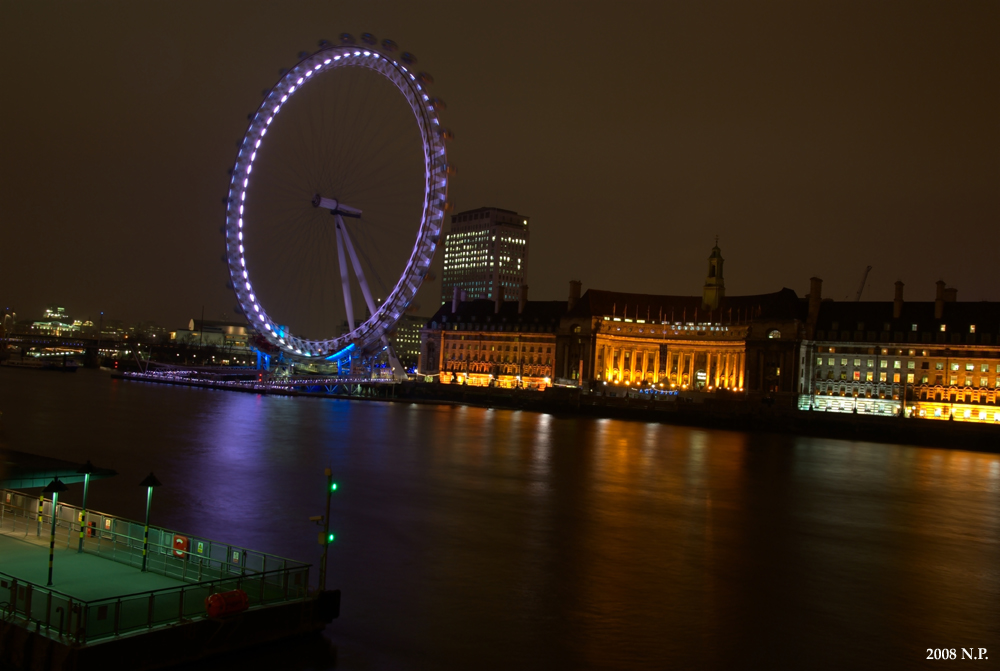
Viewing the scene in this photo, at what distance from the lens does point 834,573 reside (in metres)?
20.4

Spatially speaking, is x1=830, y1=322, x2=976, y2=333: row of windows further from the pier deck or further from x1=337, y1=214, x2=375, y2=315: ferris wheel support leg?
the pier deck

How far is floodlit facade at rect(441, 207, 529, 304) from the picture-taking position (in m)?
178

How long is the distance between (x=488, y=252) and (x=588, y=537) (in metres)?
157

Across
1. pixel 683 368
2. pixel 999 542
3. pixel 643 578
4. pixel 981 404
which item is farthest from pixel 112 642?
pixel 683 368

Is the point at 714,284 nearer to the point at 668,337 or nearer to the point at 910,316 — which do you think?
the point at 668,337

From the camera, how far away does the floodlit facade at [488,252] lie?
178 m

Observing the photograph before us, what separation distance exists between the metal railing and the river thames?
1362 millimetres

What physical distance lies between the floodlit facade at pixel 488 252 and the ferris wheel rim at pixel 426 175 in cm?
10764

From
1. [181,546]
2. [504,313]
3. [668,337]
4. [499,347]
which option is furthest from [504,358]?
[181,546]

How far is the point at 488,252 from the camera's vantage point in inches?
7032

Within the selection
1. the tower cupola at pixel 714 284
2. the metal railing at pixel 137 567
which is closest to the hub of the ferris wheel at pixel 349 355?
the tower cupola at pixel 714 284

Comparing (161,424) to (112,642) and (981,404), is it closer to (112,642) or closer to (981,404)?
(112,642)

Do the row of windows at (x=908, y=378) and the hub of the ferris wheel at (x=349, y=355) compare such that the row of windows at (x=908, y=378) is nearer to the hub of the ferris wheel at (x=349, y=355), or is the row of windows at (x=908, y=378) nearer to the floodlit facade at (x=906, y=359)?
the floodlit facade at (x=906, y=359)

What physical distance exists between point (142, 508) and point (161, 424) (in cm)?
2636
